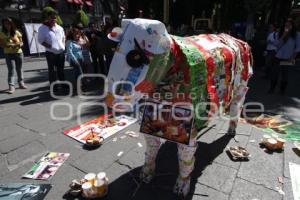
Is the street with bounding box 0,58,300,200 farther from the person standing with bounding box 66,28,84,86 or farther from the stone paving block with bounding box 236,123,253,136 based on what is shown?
the person standing with bounding box 66,28,84,86

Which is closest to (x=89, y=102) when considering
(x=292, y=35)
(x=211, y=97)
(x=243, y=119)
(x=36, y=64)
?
(x=243, y=119)

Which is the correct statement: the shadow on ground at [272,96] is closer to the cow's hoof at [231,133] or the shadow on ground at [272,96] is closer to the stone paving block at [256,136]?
the stone paving block at [256,136]

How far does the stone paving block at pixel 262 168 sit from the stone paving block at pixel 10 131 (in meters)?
3.21

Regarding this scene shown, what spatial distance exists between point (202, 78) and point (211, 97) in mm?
244

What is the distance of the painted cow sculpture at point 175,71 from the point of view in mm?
1732

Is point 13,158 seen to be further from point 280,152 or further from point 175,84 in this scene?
point 280,152

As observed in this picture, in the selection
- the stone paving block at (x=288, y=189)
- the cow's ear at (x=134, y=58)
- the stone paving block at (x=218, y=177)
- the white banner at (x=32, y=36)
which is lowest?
the stone paving block at (x=288, y=189)

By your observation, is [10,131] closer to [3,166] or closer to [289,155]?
[3,166]

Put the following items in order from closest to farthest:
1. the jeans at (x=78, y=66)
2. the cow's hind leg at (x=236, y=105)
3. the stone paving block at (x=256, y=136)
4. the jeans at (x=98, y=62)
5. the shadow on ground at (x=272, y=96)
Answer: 1. the cow's hind leg at (x=236, y=105)
2. the stone paving block at (x=256, y=136)
3. the shadow on ground at (x=272, y=96)
4. the jeans at (x=78, y=66)
5. the jeans at (x=98, y=62)

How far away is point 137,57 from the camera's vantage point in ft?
5.59

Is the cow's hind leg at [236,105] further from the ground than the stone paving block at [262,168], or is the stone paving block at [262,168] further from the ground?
the cow's hind leg at [236,105]

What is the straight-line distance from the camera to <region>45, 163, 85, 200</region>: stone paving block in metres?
2.50

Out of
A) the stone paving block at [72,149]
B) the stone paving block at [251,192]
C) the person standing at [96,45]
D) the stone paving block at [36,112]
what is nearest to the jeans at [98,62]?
the person standing at [96,45]

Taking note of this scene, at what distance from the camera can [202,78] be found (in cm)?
213
